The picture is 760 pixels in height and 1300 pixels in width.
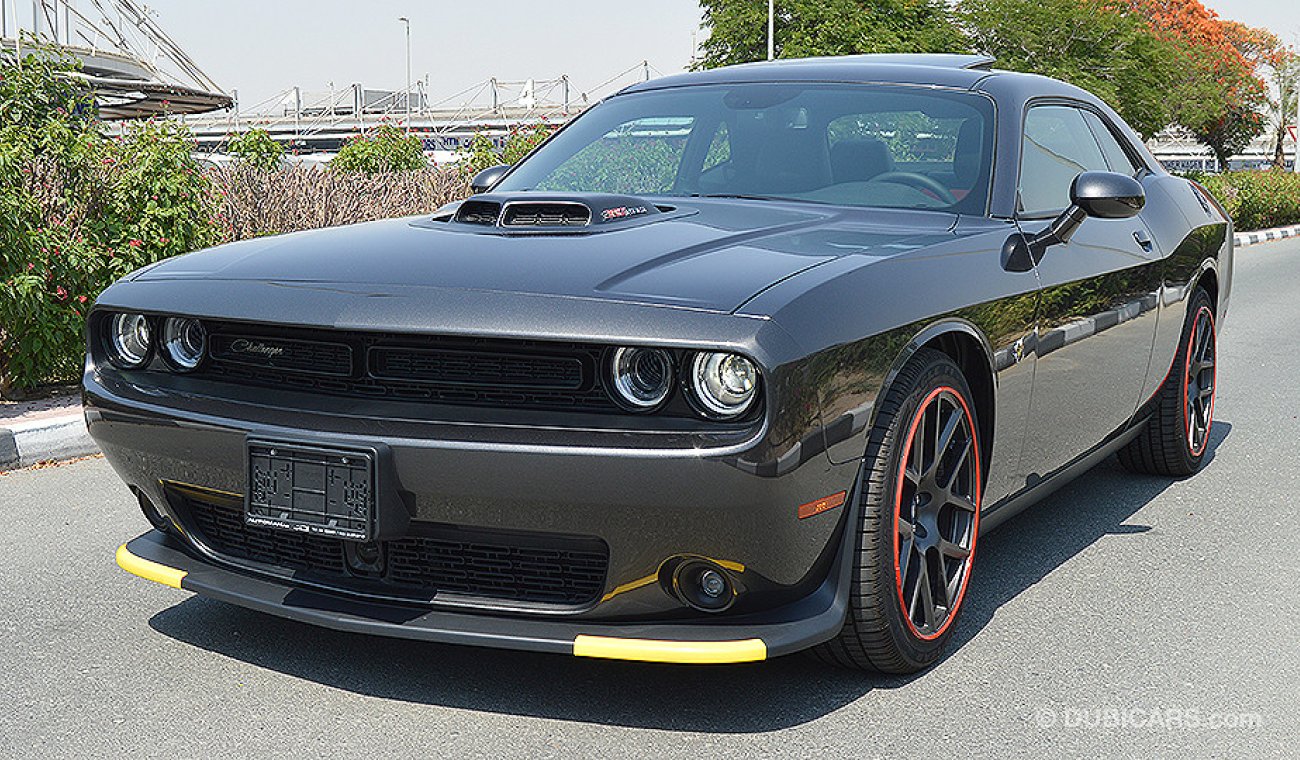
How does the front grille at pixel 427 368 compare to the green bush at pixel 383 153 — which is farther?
the green bush at pixel 383 153

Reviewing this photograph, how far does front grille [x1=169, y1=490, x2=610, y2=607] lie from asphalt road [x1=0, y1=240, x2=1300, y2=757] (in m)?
0.29

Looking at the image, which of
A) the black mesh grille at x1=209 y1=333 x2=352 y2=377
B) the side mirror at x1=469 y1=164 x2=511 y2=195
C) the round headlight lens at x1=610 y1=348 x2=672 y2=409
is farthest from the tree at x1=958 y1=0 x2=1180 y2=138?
the round headlight lens at x1=610 y1=348 x2=672 y2=409

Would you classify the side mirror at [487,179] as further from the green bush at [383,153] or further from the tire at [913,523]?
the green bush at [383,153]

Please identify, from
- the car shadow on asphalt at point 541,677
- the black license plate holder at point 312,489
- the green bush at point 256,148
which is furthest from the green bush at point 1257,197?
the black license plate holder at point 312,489

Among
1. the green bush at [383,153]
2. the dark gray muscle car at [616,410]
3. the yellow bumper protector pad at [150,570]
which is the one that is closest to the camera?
the dark gray muscle car at [616,410]

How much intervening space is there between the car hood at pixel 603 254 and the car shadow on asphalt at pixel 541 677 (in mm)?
912

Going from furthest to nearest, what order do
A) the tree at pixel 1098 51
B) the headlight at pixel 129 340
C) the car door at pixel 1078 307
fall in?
the tree at pixel 1098 51, the car door at pixel 1078 307, the headlight at pixel 129 340

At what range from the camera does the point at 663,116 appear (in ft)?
15.2

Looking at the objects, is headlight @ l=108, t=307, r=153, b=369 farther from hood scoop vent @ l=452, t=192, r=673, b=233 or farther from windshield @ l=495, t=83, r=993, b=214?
windshield @ l=495, t=83, r=993, b=214

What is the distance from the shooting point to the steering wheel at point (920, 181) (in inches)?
159

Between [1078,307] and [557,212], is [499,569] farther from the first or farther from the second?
[1078,307]

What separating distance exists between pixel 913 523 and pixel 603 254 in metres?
0.95

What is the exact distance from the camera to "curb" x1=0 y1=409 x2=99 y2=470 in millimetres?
5867

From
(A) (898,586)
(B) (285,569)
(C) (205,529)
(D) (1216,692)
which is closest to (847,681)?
(A) (898,586)
